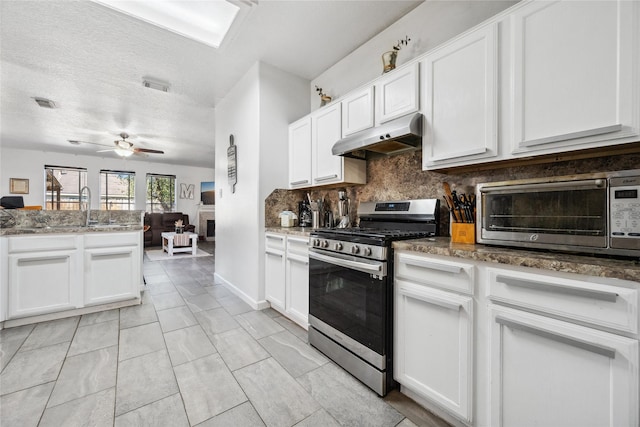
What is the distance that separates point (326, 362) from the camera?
189 cm

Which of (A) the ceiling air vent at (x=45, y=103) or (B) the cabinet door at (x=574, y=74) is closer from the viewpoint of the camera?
(B) the cabinet door at (x=574, y=74)

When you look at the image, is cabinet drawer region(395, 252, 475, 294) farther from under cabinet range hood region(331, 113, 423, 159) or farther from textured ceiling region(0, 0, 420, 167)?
textured ceiling region(0, 0, 420, 167)

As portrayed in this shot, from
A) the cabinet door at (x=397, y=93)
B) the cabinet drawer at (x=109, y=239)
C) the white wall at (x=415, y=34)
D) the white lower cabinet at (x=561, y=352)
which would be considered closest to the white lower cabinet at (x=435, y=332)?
the white lower cabinet at (x=561, y=352)

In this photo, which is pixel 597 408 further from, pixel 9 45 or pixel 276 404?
pixel 9 45

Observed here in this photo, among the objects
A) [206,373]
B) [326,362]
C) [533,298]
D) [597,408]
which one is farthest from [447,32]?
[206,373]

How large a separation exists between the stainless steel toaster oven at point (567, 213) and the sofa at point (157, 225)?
821cm

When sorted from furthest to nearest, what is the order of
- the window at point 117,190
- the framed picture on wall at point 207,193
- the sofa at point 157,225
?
the framed picture on wall at point 207,193
the window at point 117,190
the sofa at point 157,225

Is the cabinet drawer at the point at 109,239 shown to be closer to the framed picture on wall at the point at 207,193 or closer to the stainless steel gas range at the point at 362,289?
the stainless steel gas range at the point at 362,289

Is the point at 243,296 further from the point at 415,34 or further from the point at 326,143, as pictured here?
the point at 415,34

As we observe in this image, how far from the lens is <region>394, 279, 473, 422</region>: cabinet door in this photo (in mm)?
1237

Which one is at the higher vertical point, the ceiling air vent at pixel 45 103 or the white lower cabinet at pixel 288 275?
the ceiling air vent at pixel 45 103

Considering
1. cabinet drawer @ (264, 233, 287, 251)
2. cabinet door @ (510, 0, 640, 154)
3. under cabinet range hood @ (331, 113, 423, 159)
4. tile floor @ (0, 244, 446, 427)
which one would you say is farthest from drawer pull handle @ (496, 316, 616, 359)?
cabinet drawer @ (264, 233, 287, 251)

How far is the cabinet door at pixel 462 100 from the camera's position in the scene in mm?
1431

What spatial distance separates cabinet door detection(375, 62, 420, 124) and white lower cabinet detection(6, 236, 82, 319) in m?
3.19
